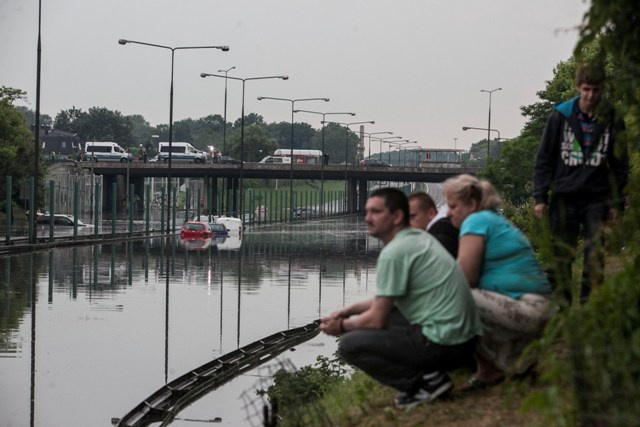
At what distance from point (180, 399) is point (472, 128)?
95.6m

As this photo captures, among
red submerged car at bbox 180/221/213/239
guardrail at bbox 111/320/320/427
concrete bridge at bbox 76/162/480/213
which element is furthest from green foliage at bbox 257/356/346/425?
concrete bridge at bbox 76/162/480/213

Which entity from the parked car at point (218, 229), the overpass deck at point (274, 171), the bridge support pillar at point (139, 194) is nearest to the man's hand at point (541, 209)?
the parked car at point (218, 229)

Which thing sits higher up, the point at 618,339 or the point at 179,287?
the point at 618,339

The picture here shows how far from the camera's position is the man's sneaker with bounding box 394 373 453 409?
26.7 ft

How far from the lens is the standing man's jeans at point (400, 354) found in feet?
26.4

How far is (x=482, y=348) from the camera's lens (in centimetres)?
845

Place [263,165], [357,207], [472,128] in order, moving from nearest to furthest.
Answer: [472,128] < [263,165] < [357,207]

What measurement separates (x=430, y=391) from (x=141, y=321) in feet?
49.3

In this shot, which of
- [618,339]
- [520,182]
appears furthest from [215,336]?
[520,182]

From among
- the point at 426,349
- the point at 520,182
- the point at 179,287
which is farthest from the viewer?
the point at 520,182

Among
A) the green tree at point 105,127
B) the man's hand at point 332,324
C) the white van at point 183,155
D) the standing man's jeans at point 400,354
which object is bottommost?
the standing man's jeans at point 400,354

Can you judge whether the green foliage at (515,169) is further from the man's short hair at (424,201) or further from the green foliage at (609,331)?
the green foliage at (609,331)

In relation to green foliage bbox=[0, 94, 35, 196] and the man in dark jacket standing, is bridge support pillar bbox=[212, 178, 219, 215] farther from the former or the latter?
the man in dark jacket standing

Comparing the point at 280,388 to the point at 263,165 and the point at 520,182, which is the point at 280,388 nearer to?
the point at 520,182
